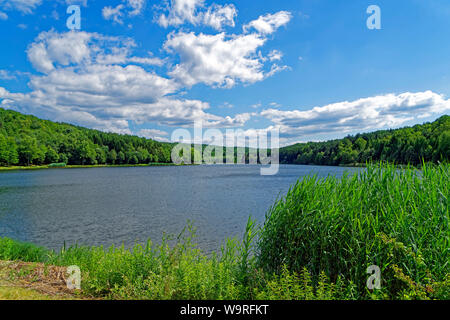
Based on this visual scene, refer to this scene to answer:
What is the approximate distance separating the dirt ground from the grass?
0.53 metres

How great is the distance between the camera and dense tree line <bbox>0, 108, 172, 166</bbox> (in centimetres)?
11162

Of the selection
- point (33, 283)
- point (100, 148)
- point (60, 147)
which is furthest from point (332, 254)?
point (100, 148)

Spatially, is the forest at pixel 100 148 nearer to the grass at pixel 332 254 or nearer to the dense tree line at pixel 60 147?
the dense tree line at pixel 60 147

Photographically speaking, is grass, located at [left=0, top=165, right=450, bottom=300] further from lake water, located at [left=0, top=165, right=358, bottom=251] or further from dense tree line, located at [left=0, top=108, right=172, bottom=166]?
dense tree line, located at [left=0, top=108, right=172, bottom=166]

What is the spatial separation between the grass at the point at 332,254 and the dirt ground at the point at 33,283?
530mm

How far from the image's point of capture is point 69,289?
254 inches

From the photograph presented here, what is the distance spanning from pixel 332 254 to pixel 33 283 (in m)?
7.19

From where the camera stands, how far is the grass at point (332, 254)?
16.9 ft

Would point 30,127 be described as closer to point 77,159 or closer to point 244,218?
point 77,159

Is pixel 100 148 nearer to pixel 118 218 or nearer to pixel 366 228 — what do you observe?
pixel 118 218

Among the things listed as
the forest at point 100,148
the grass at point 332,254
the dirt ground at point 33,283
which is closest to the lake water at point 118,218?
the grass at point 332,254

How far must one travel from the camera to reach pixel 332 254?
6121mm

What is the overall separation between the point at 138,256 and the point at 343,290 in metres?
4.80
